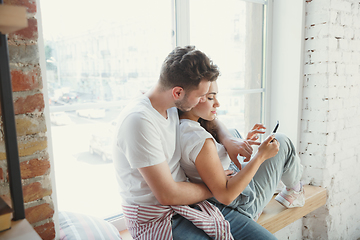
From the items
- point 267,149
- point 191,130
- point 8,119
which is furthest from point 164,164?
point 8,119

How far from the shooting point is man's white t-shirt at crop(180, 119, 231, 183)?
1268mm

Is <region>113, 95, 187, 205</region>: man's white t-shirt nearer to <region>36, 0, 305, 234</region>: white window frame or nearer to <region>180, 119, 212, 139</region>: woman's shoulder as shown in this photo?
<region>180, 119, 212, 139</region>: woman's shoulder

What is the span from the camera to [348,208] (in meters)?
2.40

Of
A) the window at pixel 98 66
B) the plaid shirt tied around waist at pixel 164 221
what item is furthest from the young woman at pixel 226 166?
the window at pixel 98 66

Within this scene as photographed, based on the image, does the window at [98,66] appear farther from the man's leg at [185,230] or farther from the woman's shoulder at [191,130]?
the man's leg at [185,230]

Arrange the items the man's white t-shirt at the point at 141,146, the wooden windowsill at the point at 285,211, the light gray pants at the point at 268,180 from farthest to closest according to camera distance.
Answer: the wooden windowsill at the point at 285,211 → the light gray pants at the point at 268,180 → the man's white t-shirt at the point at 141,146

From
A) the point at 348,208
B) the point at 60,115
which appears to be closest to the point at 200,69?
the point at 60,115

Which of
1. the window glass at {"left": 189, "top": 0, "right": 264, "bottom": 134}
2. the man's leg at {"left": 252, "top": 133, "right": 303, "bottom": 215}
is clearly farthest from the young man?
the window glass at {"left": 189, "top": 0, "right": 264, "bottom": 134}

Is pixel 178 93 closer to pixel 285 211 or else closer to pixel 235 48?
pixel 235 48

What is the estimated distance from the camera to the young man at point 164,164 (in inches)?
44.9

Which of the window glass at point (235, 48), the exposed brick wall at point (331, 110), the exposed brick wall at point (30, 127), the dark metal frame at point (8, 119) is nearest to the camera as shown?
the dark metal frame at point (8, 119)

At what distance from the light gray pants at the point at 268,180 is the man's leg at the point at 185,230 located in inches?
8.2

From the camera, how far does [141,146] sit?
112 cm

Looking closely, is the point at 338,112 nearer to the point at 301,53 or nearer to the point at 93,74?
the point at 301,53
